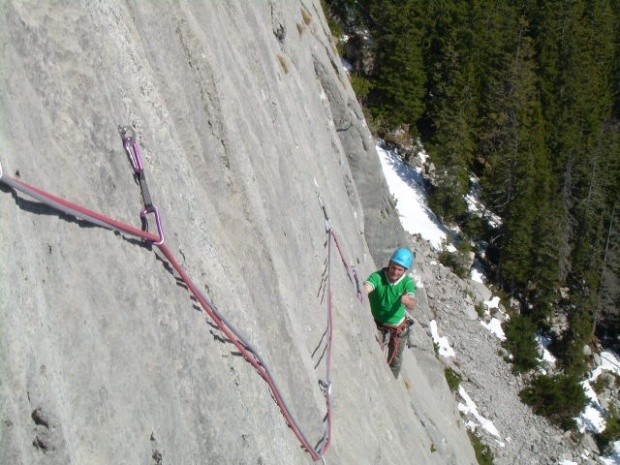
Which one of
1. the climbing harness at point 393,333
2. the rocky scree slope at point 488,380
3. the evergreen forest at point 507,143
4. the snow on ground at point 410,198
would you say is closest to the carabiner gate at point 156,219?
the climbing harness at point 393,333

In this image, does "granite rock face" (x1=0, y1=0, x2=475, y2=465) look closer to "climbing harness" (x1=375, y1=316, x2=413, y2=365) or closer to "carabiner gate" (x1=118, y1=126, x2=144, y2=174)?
"carabiner gate" (x1=118, y1=126, x2=144, y2=174)

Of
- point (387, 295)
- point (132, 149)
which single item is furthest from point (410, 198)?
point (132, 149)

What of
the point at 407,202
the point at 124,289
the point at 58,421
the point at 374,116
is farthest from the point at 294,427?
the point at 374,116

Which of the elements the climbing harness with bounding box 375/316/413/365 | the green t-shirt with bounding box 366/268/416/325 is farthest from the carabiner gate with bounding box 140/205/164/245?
the climbing harness with bounding box 375/316/413/365

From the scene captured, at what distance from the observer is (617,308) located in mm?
41344

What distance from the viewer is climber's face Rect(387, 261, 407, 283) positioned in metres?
8.06

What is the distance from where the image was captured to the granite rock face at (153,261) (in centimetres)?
280

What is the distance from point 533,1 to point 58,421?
55.6 m

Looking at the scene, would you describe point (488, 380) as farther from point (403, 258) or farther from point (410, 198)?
point (403, 258)

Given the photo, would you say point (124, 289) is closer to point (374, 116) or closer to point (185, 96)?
point (185, 96)

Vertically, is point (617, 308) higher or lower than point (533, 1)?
lower

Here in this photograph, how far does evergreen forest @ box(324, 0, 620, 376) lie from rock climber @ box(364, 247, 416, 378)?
2503cm

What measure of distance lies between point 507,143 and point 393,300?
34.9m

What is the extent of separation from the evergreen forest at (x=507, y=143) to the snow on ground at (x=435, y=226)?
2.72 ft
